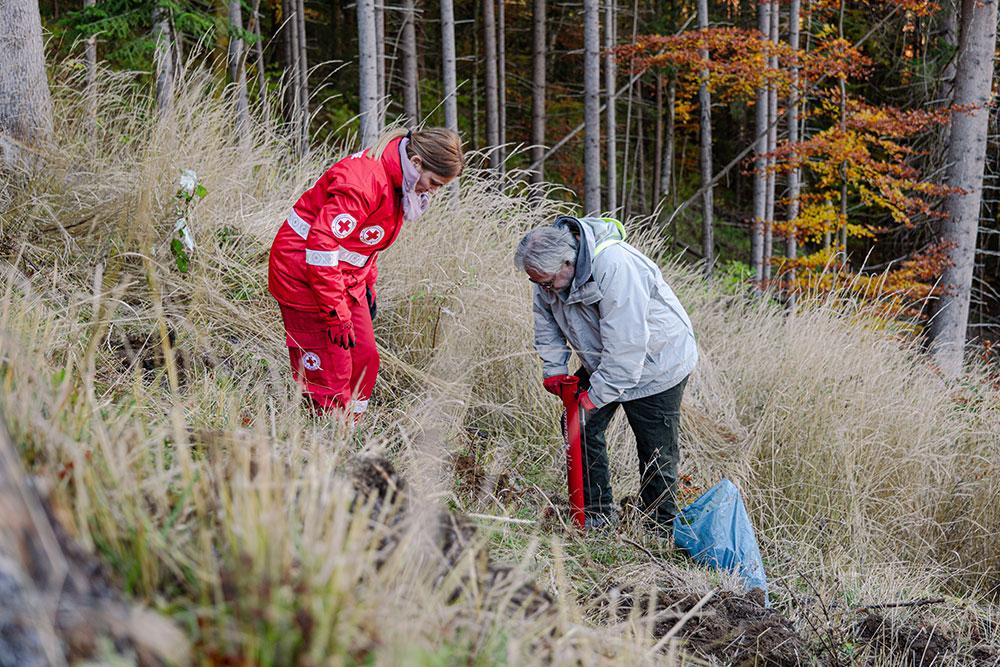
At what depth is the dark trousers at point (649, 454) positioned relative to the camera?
4.09 meters

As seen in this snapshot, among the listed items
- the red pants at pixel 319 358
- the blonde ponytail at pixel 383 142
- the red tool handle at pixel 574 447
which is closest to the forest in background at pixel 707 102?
the blonde ponytail at pixel 383 142

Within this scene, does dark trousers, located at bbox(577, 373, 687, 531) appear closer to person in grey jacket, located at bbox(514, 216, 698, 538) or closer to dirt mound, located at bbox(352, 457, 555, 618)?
person in grey jacket, located at bbox(514, 216, 698, 538)

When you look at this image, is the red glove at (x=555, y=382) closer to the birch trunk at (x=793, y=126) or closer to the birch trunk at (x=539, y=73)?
the birch trunk at (x=793, y=126)

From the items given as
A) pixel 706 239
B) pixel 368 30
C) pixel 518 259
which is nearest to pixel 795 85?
pixel 706 239

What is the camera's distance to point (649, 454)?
13.7 ft

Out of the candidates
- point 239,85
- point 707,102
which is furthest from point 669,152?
point 239,85

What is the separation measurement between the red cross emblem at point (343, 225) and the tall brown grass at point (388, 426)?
0.62 meters

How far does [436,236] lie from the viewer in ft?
19.0

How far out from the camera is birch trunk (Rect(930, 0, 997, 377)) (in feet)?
33.7

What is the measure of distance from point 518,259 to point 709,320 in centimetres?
365

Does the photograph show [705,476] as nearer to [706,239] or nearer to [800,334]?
[800,334]

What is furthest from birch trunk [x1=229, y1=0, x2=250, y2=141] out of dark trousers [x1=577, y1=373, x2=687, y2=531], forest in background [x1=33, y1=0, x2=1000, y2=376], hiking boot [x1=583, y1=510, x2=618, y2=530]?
hiking boot [x1=583, y1=510, x2=618, y2=530]

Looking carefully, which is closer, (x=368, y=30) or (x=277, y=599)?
(x=277, y=599)

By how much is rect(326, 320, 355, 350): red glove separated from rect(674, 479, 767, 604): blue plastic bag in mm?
1827
